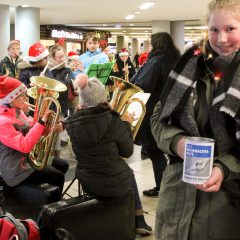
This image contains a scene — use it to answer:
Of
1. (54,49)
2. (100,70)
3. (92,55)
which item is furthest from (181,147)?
(92,55)

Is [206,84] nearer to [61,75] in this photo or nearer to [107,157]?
[107,157]

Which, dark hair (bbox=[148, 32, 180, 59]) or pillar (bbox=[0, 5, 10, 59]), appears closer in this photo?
dark hair (bbox=[148, 32, 180, 59])

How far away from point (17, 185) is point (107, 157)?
2.65 feet

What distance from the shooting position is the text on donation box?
3.15 ft

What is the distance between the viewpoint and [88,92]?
245cm

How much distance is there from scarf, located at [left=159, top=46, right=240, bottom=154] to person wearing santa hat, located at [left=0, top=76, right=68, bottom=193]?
1713 millimetres

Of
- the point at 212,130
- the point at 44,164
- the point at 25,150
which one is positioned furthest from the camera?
the point at 44,164

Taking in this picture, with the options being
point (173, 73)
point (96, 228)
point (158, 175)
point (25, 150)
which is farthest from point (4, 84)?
point (173, 73)

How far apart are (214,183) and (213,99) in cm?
24

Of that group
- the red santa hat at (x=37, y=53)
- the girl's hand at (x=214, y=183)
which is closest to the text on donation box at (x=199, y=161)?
the girl's hand at (x=214, y=183)

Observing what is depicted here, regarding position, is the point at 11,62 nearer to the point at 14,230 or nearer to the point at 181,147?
the point at 14,230

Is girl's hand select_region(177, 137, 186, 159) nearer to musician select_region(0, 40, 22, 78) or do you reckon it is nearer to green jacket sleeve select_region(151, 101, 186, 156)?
green jacket sleeve select_region(151, 101, 186, 156)

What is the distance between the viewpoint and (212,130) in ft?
3.47

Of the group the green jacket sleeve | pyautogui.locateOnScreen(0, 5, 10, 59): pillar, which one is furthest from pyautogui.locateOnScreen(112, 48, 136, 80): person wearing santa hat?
the green jacket sleeve
